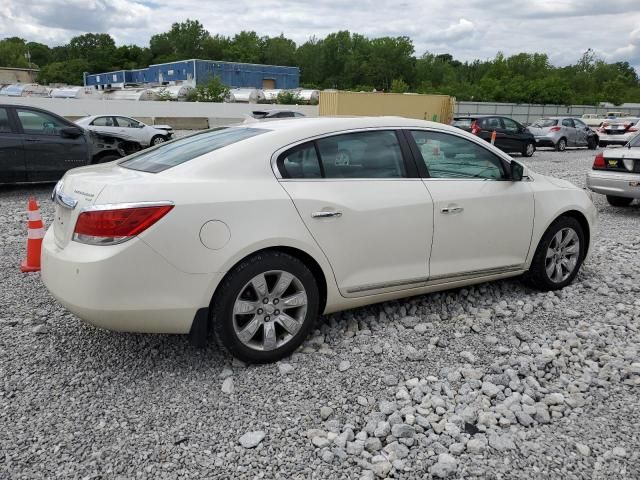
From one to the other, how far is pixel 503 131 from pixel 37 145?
16980mm

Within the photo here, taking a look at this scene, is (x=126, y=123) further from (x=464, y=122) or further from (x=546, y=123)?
(x=546, y=123)

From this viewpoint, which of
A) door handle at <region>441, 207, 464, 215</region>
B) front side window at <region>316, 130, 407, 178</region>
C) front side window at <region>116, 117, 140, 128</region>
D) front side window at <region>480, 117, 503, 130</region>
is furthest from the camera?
front side window at <region>480, 117, 503, 130</region>

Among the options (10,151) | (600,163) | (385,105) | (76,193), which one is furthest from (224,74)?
(76,193)

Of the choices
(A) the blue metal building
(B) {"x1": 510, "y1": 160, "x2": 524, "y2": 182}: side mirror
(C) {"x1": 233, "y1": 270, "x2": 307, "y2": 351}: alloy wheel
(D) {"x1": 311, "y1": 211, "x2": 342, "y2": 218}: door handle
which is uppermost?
(A) the blue metal building

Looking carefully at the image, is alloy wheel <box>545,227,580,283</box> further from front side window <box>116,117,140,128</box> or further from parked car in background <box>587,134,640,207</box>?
front side window <box>116,117,140,128</box>

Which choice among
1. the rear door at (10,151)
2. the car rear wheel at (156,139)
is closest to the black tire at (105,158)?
the rear door at (10,151)

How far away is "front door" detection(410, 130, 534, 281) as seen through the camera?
14.1ft

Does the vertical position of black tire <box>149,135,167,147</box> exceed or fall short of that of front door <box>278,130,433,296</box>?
it falls short

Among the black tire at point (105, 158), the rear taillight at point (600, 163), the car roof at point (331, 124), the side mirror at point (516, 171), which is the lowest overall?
the black tire at point (105, 158)

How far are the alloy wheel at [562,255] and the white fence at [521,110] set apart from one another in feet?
133

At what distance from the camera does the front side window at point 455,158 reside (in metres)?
4.37

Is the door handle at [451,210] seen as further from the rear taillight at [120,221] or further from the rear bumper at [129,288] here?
the rear taillight at [120,221]

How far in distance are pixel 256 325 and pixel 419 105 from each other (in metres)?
26.5

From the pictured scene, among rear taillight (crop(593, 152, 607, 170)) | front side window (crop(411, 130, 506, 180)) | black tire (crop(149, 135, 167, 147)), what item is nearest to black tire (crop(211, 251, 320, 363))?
front side window (crop(411, 130, 506, 180))
